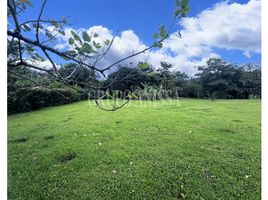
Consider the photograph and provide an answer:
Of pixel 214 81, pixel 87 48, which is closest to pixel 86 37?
pixel 87 48

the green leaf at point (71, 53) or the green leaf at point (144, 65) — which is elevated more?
the green leaf at point (71, 53)

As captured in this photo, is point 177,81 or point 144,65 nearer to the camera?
point 144,65

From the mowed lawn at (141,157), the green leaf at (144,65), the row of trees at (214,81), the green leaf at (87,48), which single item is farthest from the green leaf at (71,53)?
the mowed lawn at (141,157)

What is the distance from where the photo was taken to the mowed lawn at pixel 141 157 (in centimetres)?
106

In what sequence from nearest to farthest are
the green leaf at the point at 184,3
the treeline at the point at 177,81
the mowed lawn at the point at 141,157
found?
the green leaf at the point at 184,3 → the treeline at the point at 177,81 → the mowed lawn at the point at 141,157

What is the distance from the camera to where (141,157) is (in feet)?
4.57

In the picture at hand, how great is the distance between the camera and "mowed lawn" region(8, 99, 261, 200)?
1062mm

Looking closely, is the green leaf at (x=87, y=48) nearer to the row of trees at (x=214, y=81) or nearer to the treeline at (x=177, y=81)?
the treeline at (x=177, y=81)

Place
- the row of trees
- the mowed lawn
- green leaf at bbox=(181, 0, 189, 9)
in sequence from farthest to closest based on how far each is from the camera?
the row of trees, the mowed lawn, green leaf at bbox=(181, 0, 189, 9)

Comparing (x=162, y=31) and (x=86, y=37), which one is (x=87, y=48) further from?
(x=162, y=31)

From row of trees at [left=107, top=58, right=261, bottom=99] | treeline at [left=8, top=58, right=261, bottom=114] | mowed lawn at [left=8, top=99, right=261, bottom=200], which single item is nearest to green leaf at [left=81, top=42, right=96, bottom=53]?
treeline at [left=8, top=58, right=261, bottom=114]

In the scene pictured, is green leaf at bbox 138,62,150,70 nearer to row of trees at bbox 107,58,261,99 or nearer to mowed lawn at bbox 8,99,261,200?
row of trees at bbox 107,58,261,99

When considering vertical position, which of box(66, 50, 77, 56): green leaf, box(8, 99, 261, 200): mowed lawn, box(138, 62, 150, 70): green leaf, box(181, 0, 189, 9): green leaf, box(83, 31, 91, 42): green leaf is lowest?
box(8, 99, 261, 200): mowed lawn

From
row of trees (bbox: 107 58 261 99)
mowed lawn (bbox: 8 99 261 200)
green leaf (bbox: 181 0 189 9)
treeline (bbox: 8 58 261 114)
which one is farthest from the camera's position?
row of trees (bbox: 107 58 261 99)
